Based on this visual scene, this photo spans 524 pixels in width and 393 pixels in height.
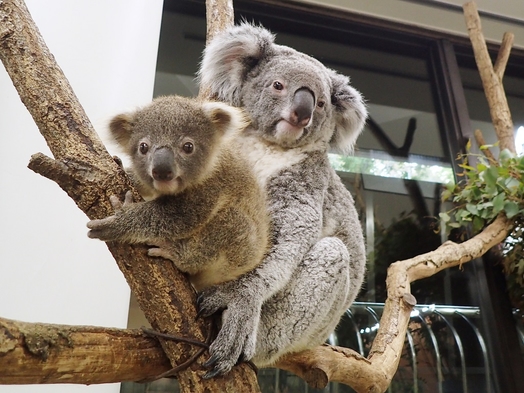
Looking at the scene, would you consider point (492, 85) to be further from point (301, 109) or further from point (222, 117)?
point (222, 117)

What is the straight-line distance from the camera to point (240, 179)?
156 centimetres

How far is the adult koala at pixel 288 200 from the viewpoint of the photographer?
4.70ft

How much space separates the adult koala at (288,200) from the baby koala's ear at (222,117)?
0.28 metres

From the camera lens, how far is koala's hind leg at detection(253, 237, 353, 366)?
163cm

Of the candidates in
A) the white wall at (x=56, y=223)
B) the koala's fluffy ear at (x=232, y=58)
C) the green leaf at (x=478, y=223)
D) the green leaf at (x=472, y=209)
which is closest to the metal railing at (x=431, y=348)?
the green leaf at (x=478, y=223)

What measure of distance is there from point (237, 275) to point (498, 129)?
3.30 m

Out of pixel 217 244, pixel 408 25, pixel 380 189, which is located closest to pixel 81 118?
pixel 217 244

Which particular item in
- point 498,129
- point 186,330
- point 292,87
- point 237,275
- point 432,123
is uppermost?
point 432,123

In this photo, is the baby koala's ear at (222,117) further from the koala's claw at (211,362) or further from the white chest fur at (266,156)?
the koala's claw at (211,362)

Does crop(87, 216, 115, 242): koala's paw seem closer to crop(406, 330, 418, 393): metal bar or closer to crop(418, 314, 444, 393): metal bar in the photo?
crop(406, 330, 418, 393): metal bar

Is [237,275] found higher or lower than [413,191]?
lower

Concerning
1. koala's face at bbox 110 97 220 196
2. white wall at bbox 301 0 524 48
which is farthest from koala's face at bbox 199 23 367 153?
white wall at bbox 301 0 524 48

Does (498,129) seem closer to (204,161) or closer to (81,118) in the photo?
(204,161)

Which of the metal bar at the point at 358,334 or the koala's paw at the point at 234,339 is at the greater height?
the metal bar at the point at 358,334
